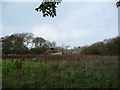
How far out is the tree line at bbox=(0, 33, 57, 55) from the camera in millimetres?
31250

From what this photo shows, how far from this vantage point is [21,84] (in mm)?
4719

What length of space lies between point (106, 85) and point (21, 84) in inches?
87.6

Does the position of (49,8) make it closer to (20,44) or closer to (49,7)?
(49,7)

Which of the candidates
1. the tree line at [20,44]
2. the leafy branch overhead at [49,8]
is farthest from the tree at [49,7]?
the tree line at [20,44]

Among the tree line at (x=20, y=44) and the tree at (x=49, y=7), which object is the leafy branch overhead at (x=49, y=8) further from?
the tree line at (x=20, y=44)

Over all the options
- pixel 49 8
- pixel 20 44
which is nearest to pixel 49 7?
pixel 49 8

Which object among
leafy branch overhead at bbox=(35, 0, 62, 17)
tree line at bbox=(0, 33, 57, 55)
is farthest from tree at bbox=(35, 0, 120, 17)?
tree line at bbox=(0, 33, 57, 55)

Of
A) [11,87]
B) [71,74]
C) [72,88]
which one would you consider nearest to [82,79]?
[71,74]

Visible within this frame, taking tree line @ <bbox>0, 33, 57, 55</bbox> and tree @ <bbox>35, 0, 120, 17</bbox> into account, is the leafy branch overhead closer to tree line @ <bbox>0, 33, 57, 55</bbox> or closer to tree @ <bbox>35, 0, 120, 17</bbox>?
tree @ <bbox>35, 0, 120, 17</bbox>

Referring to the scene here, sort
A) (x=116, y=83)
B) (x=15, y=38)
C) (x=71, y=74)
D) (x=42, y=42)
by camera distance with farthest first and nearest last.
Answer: (x=42, y=42) → (x=15, y=38) → (x=71, y=74) → (x=116, y=83)

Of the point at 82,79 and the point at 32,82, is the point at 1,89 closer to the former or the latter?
the point at 32,82

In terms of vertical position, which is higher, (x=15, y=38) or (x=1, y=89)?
(x=15, y=38)

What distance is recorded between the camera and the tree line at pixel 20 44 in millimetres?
31250

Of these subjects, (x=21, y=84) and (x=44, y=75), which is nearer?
(x=21, y=84)
